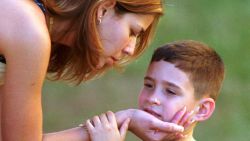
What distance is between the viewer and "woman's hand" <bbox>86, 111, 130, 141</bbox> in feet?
10.4

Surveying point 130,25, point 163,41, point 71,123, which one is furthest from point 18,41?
point 163,41

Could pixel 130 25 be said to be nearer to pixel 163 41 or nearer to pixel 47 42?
pixel 47 42

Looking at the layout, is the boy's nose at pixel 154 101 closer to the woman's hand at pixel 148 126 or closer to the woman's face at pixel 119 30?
the woman's hand at pixel 148 126

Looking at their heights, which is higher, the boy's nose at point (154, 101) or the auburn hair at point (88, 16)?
the auburn hair at point (88, 16)

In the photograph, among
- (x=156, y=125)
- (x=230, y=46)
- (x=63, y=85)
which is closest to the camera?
(x=156, y=125)

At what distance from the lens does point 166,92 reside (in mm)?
3268

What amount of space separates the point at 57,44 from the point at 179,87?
53 centimetres

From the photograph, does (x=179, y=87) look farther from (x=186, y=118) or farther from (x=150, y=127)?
(x=150, y=127)

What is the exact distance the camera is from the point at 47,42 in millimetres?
2920

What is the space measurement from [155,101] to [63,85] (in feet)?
9.39

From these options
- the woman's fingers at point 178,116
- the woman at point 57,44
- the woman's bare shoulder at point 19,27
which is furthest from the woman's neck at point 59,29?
the woman's fingers at point 178,116

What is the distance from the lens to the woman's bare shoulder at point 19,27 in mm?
2881

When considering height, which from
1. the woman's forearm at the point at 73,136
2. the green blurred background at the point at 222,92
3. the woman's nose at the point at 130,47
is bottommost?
the green blurred background at the point at 222,92

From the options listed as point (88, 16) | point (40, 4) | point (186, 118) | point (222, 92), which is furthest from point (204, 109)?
point (222, 92)
